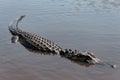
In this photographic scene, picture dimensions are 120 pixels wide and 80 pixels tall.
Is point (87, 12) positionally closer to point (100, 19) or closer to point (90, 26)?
point (100, 19)

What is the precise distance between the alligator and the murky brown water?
199 mm

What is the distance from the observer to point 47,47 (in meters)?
9.23

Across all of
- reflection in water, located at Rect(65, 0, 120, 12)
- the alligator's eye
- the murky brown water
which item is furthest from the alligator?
reflection in water, located at Rect(65, 0, 120, 12)

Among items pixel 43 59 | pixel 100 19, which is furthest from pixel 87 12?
pixel 43 59

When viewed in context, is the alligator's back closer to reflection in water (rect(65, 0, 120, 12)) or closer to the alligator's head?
the alligator's head

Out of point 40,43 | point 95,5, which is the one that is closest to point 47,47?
point 40,43

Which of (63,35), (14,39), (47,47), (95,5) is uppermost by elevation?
(95,5)

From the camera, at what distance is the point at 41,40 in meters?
9.43

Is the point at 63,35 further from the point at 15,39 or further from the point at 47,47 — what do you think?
the point at 15,39

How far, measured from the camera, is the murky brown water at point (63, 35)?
7.70 m

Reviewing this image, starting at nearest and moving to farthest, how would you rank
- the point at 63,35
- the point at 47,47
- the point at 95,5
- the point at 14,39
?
the point at 47,47 → the point at 14,39 → the point at 63,35 → the point at 95,5

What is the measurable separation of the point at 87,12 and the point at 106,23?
1961 millimetres

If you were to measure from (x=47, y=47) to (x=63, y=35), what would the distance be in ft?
5.07

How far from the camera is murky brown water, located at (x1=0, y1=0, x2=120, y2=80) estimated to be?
25.3ft
